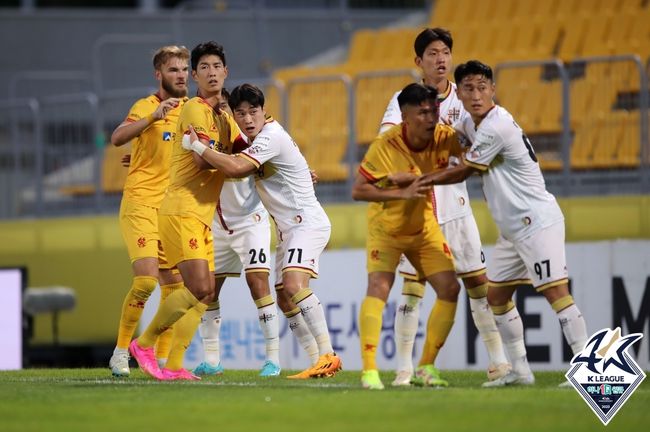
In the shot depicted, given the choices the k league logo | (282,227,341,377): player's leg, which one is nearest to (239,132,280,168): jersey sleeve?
(282,227,341,377): player's leg

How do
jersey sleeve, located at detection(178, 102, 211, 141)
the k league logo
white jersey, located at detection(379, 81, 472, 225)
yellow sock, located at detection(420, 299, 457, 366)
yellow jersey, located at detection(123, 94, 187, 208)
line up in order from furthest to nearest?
yellow jersey, located at detection(123, 94, 187, 208)
white jersey, located at detection(379, 81, 472, 225)
jersey sleeve, located at detection(178, 102, 211, 141)
yellow sock, located at detection(420, 299, 457, 366)
the k league logo

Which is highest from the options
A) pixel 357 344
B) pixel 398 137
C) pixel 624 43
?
pixel 624 43

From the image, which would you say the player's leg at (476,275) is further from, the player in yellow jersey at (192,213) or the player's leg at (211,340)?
the player's leg at (211,340)

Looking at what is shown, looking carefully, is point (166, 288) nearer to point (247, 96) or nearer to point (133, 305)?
point (133, 305)

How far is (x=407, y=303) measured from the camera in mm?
11016

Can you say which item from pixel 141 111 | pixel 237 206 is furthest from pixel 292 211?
pixel 141 111

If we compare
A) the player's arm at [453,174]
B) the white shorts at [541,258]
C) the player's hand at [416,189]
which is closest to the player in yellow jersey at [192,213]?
the player's hand at [416,189]

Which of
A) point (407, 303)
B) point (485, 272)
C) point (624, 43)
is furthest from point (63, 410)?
point (624, 43)

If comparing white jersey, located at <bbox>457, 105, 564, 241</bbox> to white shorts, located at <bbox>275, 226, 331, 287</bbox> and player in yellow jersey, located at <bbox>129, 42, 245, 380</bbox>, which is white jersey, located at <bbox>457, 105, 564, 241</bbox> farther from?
player in yellow jersey, located at <bbox>129, 42, 245, 380</bbox>

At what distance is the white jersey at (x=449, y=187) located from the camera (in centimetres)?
1125

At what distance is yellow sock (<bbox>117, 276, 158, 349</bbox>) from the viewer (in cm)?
1206

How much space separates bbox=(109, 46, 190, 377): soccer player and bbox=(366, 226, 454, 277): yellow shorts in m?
2.48

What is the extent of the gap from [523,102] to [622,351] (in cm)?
686

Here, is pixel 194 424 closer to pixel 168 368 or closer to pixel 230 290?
pixel 168 368
